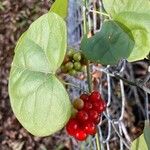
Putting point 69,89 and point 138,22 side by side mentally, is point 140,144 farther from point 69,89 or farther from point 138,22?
point 69,89

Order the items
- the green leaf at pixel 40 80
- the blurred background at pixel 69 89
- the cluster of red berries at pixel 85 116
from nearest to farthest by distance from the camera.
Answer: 1. the green leaf at pixel 40 80
2. the cluster of red berries at pixel 85 116
3. the blurred background at pixel 69 89

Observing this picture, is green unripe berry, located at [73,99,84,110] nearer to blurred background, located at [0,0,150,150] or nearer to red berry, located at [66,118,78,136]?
red berry, located at [66,118,78,136]

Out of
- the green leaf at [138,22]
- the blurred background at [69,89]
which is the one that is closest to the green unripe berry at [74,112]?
the green leaf at [138,22]

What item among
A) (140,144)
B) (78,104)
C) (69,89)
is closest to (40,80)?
(78,104)

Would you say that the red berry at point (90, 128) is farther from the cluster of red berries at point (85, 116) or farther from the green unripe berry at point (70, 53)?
the green unripe berry at point (70, 53)

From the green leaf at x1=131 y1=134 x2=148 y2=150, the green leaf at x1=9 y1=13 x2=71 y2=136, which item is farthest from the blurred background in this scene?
the green leaf at x1=9 y1=13 x2=71 y2=136
